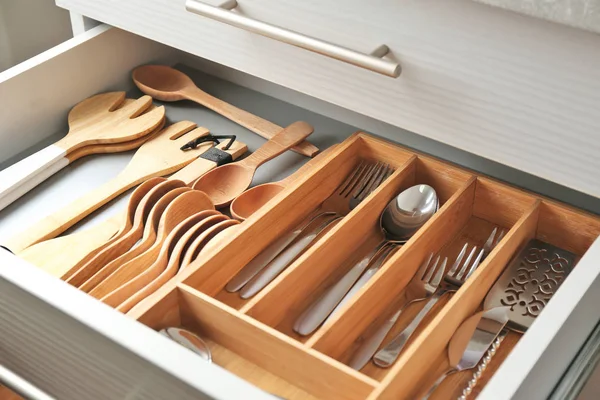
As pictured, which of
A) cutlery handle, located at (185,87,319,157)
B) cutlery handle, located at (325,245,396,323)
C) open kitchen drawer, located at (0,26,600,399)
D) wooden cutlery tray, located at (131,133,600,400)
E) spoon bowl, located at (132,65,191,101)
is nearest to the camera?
open kitchen drawer, located at (0,26,600,399)

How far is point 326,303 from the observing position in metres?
0.91

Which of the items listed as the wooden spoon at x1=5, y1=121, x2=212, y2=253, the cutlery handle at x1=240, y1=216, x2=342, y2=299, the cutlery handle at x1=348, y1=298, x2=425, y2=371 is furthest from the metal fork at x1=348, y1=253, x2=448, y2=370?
the wooden spoon at x1=5, y1=121, x2=212, y2=253

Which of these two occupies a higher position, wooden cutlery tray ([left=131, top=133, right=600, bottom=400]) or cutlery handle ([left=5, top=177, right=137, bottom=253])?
wooden cutlery tray ([left=131, top=133, right=600, bottom=400])

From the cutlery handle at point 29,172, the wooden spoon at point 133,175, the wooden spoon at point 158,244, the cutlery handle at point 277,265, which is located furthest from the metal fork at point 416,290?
the cutlery handle at point 29,172

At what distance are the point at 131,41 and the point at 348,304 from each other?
26.0 inches

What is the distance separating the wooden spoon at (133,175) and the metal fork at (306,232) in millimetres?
213

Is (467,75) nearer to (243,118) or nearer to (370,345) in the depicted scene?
(370,345)

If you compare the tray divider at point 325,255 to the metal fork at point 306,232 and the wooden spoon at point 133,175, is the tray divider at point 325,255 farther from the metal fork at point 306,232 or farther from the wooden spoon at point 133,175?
the wooden spoon at point 133,175

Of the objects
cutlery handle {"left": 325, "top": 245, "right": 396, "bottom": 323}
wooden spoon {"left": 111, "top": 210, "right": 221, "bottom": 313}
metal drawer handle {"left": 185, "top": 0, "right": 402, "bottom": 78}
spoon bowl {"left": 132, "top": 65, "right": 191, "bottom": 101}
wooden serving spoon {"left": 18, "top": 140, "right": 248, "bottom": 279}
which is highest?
metal drawer handle {"left": 185, "top": 0, "right": 402, "bottom": 78}

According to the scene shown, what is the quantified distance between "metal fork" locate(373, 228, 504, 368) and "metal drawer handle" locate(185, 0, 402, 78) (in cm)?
24

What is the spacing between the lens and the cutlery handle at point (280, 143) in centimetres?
110

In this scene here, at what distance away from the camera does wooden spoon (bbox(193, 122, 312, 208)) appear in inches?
42.1

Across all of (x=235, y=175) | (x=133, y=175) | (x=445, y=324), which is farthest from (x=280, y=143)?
(x=445, y=324)

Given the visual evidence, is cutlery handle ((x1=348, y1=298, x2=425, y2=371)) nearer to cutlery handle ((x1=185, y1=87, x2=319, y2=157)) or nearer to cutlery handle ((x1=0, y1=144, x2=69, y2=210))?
cutlery handle ((x1=185, y1=87, x2=319, y2=157))
